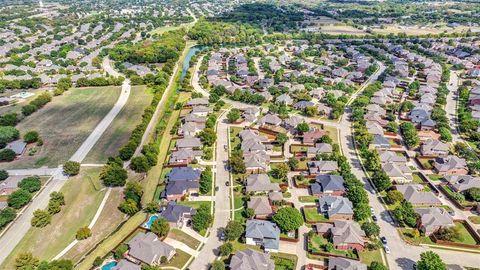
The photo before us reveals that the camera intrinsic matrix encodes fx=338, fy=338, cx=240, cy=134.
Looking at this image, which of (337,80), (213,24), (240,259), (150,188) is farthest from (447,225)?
(213,24)

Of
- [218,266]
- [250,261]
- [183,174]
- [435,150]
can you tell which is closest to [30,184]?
[183,174]

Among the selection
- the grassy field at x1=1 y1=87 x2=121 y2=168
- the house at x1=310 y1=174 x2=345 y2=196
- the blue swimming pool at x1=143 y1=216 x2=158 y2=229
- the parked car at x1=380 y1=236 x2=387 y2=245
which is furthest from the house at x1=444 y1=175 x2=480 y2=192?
the grassy field at x1=1 y1=87 x2=121 y2=168

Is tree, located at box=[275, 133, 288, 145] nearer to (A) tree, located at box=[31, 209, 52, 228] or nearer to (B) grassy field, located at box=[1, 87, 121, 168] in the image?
(B) grassy field, located at box=[1, 87, 121, 168]

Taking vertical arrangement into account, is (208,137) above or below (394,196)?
above

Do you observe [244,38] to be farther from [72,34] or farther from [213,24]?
[72,34]

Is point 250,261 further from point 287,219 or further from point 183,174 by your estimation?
point 183,174

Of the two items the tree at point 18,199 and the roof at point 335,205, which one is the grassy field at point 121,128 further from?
the roof at point 335,205

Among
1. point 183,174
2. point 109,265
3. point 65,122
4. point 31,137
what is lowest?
point 65,122
